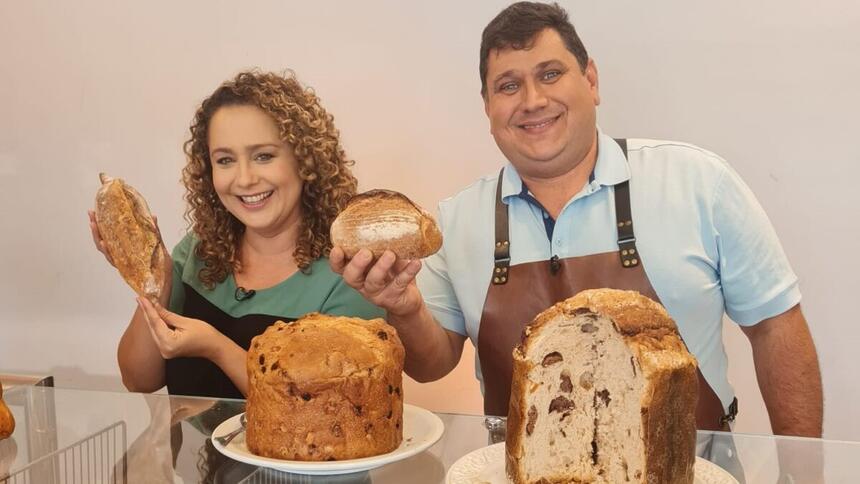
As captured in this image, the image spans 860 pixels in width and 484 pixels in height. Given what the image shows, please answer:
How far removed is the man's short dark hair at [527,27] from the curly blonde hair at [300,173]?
1.87ft

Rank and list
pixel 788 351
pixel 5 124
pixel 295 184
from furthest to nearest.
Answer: pixel 5 124 < pixel 295 184 < pixel 788 351

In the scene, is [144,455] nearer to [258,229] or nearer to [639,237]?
[258,229]

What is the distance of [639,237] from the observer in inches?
85.2

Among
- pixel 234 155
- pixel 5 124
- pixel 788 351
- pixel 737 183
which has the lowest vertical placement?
pixel 788 351

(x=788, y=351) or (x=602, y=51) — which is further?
(x=602, y=51)

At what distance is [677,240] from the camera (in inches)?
84.4

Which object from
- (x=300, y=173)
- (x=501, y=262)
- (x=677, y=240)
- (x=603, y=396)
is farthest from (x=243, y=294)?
(x=603, y=396)

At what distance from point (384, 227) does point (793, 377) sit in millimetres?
1266

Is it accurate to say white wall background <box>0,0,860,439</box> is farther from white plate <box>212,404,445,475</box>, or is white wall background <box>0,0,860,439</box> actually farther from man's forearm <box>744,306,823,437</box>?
white plate <box>212,404,445,475</box>

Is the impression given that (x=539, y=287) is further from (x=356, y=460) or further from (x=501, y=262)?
(x=356, y=460)

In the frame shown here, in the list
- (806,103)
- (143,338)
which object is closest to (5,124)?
(143,338)

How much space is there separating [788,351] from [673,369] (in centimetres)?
118

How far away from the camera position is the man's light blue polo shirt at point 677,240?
213 centimetres

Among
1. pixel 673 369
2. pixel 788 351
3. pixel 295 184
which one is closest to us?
pixel 673 369
